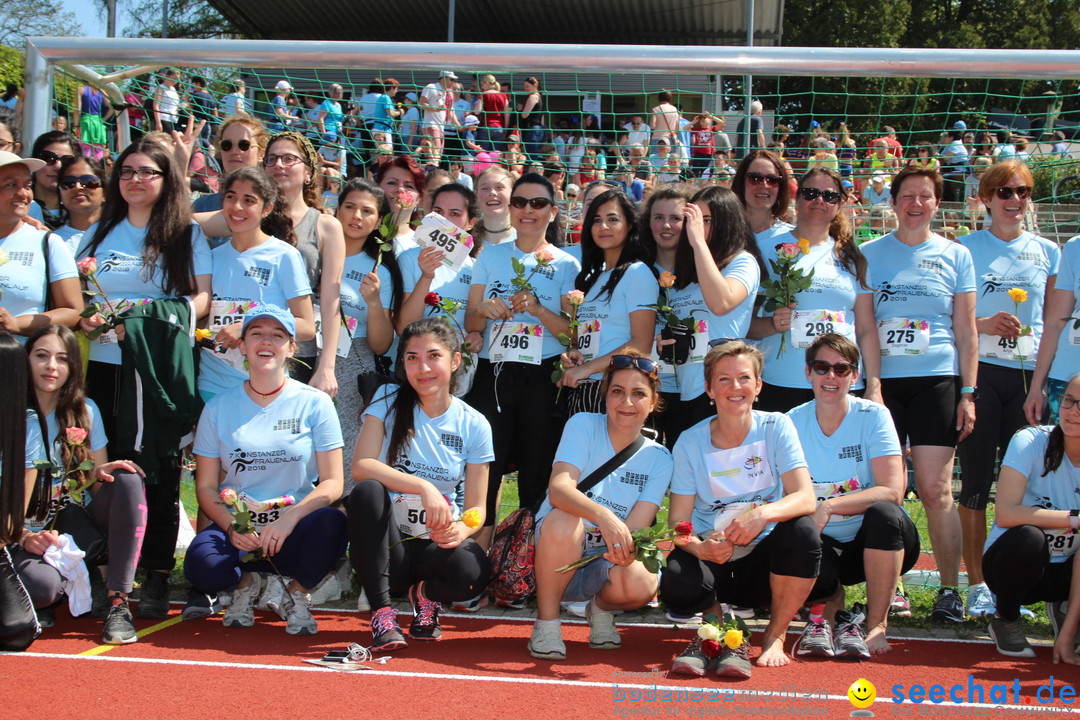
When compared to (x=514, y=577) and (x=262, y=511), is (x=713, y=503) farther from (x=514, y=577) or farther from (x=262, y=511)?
(x=262, y=511)

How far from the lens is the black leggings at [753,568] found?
4246 millimetres

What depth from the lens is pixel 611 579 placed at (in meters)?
4.38

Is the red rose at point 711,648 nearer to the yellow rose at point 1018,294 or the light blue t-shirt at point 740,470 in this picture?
the light blue t-shirt at point 740,470

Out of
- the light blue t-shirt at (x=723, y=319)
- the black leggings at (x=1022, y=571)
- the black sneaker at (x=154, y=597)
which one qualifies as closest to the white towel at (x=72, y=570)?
the black sneaker at (x=154, y=597)

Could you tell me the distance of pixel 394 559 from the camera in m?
4.55

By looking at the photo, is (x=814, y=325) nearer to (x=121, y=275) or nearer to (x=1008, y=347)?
(x=1008, y=347)

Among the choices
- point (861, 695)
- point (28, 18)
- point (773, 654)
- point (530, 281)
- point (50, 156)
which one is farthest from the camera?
point (28, 18)

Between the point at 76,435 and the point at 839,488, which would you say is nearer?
the point at 76,435

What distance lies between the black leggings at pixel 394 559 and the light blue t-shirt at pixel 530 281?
1200 millimetres

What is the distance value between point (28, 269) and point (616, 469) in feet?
A: 9.97

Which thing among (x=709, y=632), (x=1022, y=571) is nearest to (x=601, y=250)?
(x=709, y=632)

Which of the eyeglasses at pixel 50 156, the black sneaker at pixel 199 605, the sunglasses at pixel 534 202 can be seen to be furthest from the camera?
the eyeglasses at pixel 50 156

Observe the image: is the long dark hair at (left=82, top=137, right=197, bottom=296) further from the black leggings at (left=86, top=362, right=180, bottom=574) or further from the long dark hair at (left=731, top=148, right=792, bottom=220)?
the long dark hair at (left=731, top=148, right=792, bottom=220)

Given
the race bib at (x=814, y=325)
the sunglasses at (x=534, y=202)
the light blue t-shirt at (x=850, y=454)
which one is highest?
the sunglasses at (x=534, y=202)
